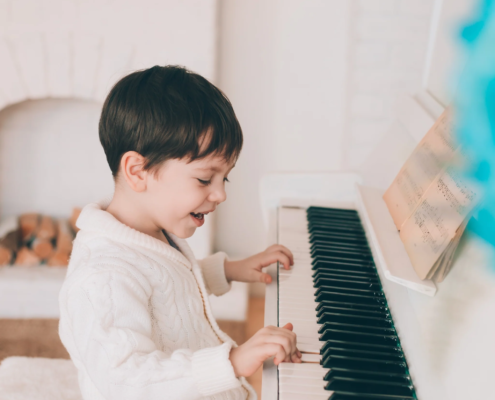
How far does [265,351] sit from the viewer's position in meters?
0.85

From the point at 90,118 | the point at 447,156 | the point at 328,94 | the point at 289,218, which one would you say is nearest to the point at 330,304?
the point at 447,156

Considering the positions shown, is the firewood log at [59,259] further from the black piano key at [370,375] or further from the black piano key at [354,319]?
the black piano key at [370,375]

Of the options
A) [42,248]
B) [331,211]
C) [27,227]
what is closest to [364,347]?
[331,211]

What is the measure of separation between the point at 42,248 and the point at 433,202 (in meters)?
1.93

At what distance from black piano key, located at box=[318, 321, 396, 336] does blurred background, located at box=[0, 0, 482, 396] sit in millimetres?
1071

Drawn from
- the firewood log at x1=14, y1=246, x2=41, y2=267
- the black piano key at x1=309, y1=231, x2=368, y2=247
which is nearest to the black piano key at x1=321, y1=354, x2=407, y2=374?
the black piano key at x1=309, y1=231, x2=368, y2=247

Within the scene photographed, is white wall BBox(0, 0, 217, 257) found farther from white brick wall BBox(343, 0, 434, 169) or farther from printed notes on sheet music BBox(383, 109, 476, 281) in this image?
printed notes on sheet music BBox(383, 109, 476, 281)

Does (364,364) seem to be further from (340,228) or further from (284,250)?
(340,228)

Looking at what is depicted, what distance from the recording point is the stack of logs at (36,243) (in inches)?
91.4

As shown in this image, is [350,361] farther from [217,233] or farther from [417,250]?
[217,233]

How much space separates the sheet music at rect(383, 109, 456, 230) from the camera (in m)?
1.02

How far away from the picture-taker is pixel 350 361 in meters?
0.86

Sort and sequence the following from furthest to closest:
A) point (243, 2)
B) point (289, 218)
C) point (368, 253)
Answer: point (243, 2)
point (289, 218)
point (368, 253)

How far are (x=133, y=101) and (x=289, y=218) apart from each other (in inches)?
25.1
